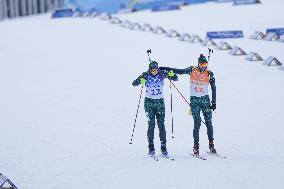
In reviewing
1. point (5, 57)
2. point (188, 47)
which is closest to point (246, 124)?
point (188, 47)

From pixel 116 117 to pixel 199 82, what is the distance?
4.67m

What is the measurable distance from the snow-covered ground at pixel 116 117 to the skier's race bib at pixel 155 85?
137 cm

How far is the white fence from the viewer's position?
4241cm

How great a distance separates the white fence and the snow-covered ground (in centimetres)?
1328

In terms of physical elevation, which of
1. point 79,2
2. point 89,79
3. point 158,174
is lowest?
point 158,174

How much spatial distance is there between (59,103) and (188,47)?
10.9m

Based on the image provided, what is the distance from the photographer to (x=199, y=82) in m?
10.4

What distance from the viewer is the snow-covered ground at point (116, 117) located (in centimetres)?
962

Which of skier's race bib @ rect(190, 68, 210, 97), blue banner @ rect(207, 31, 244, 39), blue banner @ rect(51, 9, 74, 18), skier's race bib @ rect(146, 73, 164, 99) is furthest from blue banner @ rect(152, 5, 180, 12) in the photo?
skier's race bib @ rect(146, 73, 164, 99)

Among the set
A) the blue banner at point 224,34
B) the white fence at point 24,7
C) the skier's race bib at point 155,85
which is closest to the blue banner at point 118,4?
the white fence at point 24,7

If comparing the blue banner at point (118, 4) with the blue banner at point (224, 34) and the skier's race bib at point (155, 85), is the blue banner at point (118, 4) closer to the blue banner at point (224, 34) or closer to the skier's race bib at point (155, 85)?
the blue banner at point (224, 34)

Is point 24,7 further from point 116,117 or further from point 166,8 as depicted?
point 116,117

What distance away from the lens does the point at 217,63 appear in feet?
70.3

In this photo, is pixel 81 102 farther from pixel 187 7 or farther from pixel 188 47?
pixel 187 7
